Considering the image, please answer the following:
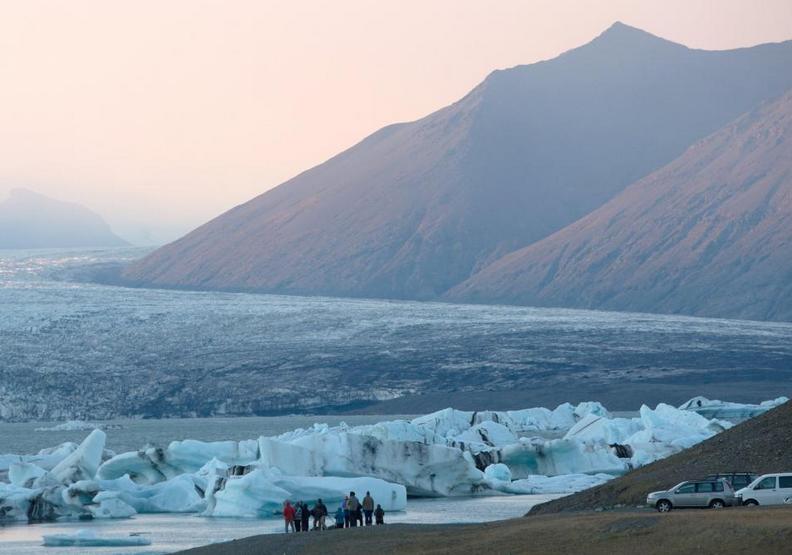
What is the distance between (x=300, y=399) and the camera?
380 ft

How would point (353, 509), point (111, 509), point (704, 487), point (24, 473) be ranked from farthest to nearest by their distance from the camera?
point (24, 473), point (111, 509), point (353, 509), point (704, 487)

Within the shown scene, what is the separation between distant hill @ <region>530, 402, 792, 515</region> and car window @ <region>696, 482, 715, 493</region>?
3.64 metres

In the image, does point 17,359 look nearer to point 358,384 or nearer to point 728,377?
point 358,384

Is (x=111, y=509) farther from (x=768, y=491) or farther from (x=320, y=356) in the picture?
(x=320, y=356)

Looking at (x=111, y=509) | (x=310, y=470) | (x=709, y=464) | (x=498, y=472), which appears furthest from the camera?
(x=498, y=472)

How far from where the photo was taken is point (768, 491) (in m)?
30.8

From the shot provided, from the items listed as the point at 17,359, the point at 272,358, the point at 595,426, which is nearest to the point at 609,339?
the point at 272,358

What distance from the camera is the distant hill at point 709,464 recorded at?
35938 mm

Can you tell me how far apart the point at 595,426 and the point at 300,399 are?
50.4m

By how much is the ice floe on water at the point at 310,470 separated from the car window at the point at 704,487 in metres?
15.3

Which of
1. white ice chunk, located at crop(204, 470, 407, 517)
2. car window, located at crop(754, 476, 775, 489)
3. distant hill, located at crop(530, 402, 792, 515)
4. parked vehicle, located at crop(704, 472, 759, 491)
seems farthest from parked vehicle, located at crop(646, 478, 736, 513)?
white ice chunk, located at crop(204, 470, 407, 517)

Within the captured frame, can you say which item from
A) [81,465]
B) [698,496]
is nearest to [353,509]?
[698,496]

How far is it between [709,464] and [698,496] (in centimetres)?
538

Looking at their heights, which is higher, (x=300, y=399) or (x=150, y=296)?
(x=150, y=296)
